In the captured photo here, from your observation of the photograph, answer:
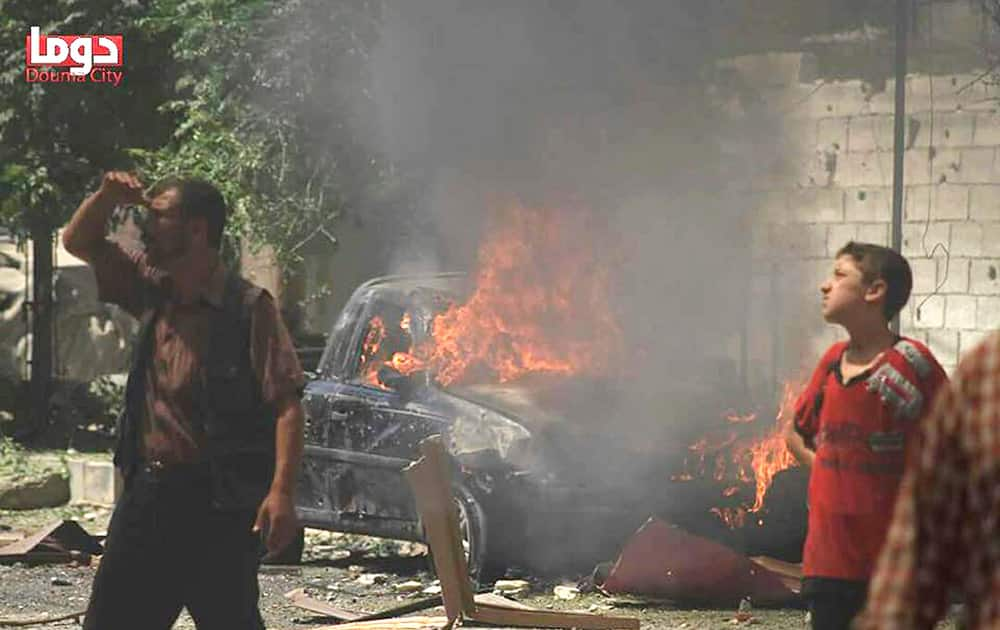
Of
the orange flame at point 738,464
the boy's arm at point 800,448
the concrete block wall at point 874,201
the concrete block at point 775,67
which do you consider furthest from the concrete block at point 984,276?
the boy's arm at point 800,448

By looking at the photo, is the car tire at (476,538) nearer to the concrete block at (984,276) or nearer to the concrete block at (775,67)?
the concrete block at (984,276)

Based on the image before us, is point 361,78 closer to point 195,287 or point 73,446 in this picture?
point 73,446

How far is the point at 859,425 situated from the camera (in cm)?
561

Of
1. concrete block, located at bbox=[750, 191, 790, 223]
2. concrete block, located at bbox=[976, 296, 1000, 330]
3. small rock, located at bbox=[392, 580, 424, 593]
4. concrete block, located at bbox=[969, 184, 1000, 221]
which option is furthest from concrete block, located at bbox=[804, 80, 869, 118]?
small rock, located at bbox=[392, 580, 424, 593]

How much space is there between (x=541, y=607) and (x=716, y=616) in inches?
33.1

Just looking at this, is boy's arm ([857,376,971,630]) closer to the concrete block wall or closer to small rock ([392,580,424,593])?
small rock ([392,580,424,593])

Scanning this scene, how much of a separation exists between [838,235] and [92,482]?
19.1 feet

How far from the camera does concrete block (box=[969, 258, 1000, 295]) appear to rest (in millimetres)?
13828

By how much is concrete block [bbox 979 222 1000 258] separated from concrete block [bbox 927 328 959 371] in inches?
23.7

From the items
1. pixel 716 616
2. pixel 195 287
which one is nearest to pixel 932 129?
pixel 716 616

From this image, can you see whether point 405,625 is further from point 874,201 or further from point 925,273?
point 874,201

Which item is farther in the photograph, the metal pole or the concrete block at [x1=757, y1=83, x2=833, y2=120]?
the concrete block at [x1=757, y1=83, x2=833, y2=120]

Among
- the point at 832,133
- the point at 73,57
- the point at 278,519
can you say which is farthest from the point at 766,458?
the point at 73,57

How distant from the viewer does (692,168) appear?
15.3 meters
